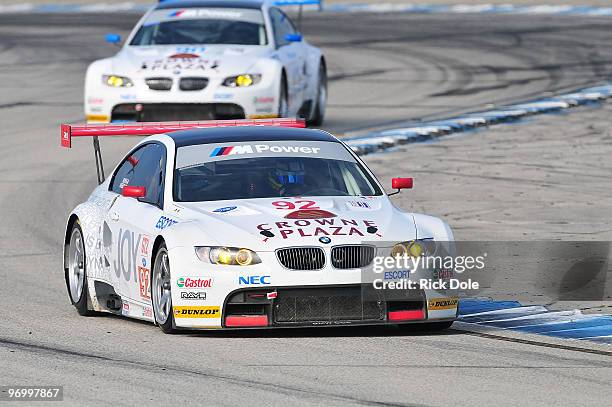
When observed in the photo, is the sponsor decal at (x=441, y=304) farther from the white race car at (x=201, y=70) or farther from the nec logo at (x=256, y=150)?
the white race car at (x=201, y=70)

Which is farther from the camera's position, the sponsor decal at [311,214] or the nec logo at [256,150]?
the nec logo at [256,150]

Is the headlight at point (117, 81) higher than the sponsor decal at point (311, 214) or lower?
lower

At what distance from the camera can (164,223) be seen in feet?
32.7

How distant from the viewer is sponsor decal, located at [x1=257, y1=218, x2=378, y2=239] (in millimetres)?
9539

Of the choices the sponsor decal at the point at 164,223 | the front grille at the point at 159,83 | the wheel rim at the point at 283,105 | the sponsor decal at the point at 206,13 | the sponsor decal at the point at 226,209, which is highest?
the sponsor decal at the point at 226,209

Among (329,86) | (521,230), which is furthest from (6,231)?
(329,86)

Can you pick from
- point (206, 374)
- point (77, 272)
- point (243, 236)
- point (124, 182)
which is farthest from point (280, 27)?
point (206, 374)

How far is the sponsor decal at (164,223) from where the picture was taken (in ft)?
32.4

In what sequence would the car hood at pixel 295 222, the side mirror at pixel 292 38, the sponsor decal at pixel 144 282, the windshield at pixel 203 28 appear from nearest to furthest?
the car hood at pixel 295 222, the sponsor decal at pixel 144 282, the windshield at pixel 203 28, the side mirror at pixel 292 38

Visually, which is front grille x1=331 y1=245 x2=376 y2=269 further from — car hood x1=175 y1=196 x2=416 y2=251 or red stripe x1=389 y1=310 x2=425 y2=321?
red stripe x1=389 y1=310 x2=425 y2=321

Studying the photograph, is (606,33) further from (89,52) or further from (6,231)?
(6,231)

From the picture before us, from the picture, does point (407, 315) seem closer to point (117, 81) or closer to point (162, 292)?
point (162, 292)

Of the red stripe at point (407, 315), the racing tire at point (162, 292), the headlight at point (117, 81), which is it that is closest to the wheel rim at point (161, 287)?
the racing tire at point (162, 292)

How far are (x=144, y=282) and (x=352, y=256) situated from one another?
135 cm
